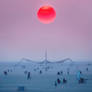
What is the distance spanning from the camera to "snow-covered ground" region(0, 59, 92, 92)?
A: 344 cm

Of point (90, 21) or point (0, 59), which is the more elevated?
point (90, 21)

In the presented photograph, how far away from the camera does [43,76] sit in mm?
3527

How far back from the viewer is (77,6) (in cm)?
362

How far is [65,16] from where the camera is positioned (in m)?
3.63

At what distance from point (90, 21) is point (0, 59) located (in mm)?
1707

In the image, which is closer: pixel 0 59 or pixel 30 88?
pixel 30 88

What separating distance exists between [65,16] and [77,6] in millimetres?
270

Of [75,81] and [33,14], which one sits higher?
[33,14]

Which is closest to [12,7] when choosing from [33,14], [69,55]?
[33,14]

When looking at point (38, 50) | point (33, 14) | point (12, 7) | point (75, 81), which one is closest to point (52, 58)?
point (38, 50)

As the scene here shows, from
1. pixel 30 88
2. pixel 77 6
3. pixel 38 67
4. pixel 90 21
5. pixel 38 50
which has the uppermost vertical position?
pixel 77 6

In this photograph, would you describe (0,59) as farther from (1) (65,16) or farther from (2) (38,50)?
(1) (65,16)

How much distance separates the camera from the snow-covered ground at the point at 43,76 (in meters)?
3.44

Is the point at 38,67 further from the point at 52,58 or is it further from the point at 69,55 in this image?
the point at 69,55
